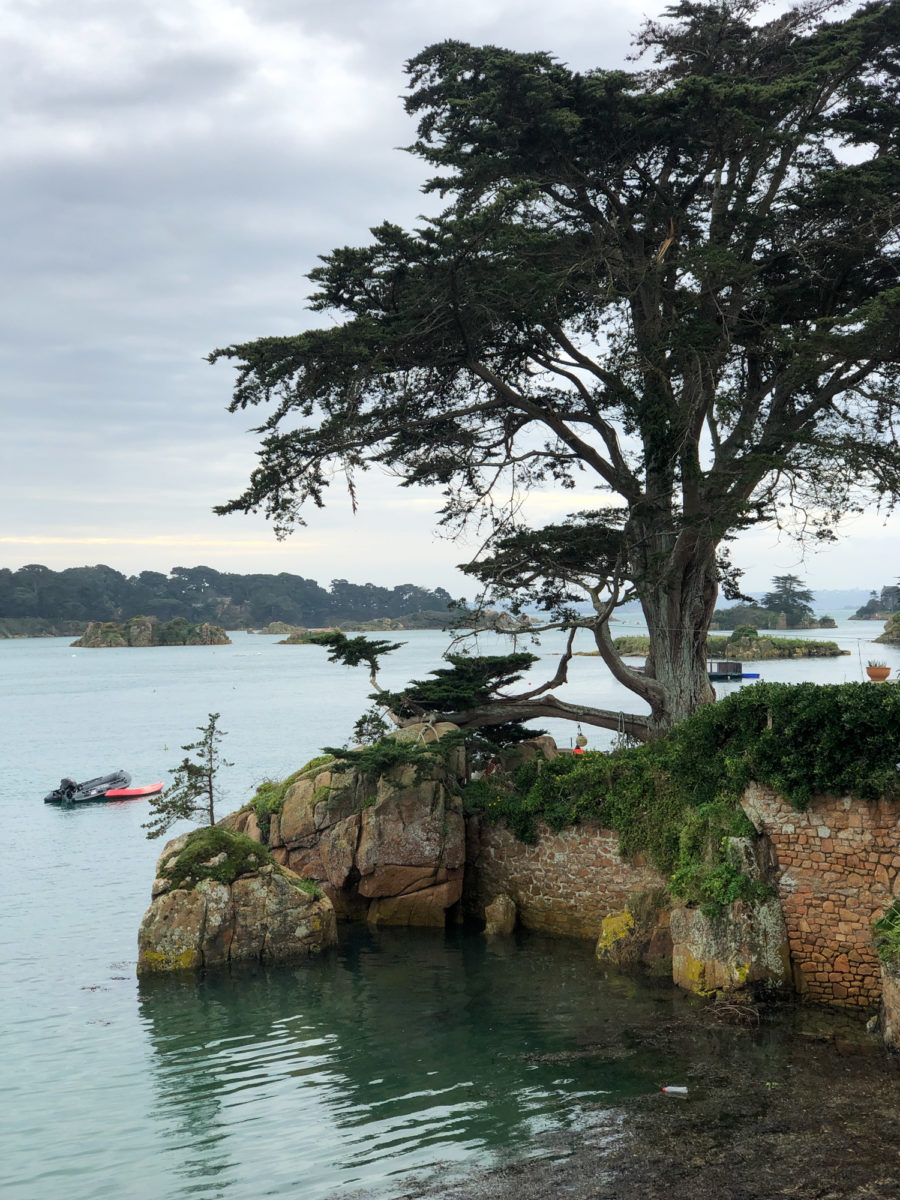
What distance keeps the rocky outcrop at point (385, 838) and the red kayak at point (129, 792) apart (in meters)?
22.5

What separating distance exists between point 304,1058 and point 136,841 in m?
20.9

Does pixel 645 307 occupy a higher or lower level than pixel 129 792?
higher

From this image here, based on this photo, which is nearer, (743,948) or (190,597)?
(743,948)

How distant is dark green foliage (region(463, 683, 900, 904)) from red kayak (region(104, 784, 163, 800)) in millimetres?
25684

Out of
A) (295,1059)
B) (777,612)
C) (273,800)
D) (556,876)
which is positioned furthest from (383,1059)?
(777,612)

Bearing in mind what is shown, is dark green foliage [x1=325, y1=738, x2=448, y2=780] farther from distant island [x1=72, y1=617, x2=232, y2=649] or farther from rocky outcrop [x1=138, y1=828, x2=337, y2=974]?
distant island [x1=72, y1=617, x2=232, y2=649]

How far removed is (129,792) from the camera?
135 feet

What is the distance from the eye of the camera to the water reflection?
33.8ft

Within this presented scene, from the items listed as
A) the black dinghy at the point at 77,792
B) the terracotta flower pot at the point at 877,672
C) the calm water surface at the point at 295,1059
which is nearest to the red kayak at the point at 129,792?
the black dinghy at the point at 77,792

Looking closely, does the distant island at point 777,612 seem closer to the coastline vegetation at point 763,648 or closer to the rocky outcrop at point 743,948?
the coastline vegetation at point 763,648

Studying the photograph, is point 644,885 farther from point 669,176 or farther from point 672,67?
point 672,67

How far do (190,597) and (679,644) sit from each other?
152 m

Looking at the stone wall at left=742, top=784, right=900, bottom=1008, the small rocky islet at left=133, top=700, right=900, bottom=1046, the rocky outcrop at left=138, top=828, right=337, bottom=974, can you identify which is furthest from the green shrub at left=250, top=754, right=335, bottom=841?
the stone wall at left=742, top=784, right=900, bottom=1008

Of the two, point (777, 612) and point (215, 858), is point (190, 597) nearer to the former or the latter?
point (777, 612)
